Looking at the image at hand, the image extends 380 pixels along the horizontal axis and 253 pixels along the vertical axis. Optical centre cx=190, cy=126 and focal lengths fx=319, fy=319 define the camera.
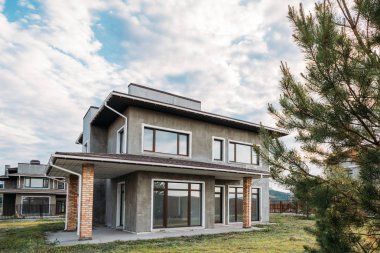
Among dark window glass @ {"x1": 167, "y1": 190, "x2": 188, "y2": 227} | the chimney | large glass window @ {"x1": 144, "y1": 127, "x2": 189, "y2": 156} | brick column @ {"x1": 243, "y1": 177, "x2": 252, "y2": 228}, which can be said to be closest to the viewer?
dark window glass @ {"x1": 167, "y1": 190, "x2": 188, "y2": 227}

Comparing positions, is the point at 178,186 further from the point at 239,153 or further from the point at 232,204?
the point at 239,153

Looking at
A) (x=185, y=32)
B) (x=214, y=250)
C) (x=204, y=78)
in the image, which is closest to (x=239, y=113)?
(x=204, y=78)

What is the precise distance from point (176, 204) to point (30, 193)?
26926 mm

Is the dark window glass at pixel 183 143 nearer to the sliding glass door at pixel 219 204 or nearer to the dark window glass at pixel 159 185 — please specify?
the dark window glass at pixel 159 185

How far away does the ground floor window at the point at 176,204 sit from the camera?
533 inches

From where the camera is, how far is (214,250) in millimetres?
8820

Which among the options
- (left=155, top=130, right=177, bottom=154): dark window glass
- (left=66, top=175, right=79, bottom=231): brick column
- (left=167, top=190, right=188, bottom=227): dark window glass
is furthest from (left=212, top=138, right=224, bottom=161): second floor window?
(left=66, top=175, right=79, bottom=231): brick column

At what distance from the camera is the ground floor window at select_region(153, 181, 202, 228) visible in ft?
44.4

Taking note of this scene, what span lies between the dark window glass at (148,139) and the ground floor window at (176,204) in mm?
1628

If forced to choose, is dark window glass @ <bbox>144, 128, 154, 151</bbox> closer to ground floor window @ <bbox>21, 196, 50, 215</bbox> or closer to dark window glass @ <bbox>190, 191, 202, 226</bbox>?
dark window glass @ <bbox>190, 191, 202, 226</bbox>

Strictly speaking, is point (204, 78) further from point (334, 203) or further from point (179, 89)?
point (334, 203)

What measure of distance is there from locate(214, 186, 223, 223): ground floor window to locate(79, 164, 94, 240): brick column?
7927 mm

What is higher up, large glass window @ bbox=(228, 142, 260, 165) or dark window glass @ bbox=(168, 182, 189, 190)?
large glass window @ bbox=(228, 142, 260, 165)

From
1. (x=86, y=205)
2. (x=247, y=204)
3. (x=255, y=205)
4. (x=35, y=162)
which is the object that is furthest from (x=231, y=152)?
(x=35, y=162)
